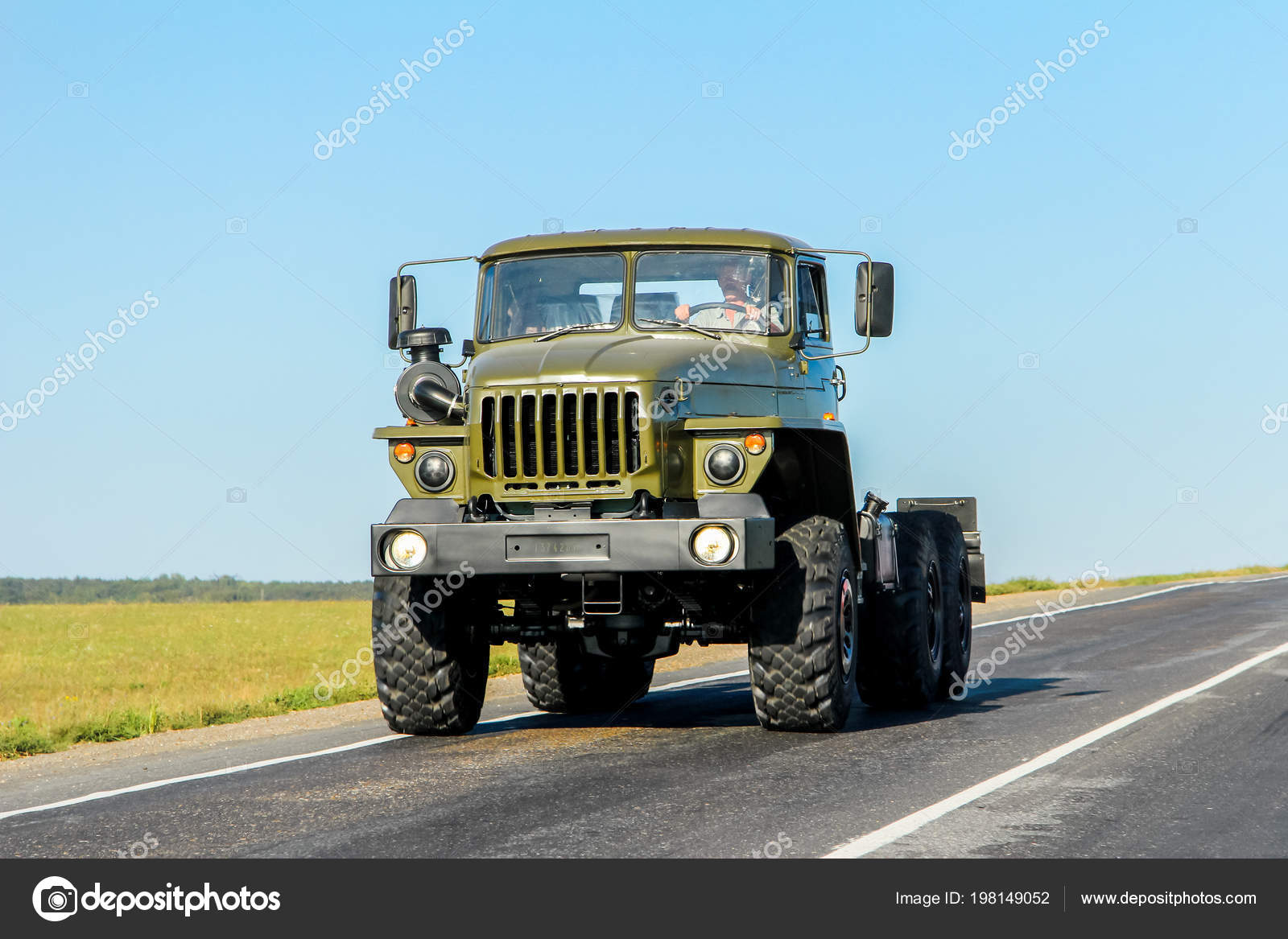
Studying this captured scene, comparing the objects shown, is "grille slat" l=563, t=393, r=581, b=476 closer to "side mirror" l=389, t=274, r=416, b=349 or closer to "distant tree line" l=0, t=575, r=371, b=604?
"side mirror" l=389, t=274, r=416, b=349

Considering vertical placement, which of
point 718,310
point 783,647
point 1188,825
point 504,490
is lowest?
point 1188,825

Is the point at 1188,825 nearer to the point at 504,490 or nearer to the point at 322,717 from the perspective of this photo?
the point at 504,490

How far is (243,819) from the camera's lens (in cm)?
728

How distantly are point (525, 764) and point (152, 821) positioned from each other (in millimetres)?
2382

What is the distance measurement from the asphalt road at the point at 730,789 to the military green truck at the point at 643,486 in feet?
2.01

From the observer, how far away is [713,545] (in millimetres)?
9086

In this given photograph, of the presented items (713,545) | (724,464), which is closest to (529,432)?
(724,464)

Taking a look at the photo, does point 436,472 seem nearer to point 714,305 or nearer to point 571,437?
point 571,437

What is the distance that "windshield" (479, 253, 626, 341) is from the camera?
1085 centimetres

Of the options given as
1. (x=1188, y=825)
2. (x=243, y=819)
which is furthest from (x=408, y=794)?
(x=1188, y=825)

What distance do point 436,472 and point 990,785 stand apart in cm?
408

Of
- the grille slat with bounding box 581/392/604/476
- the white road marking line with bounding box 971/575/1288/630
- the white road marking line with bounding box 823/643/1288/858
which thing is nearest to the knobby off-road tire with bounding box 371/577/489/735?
the grille slat with bounding box 581/392/604/476
